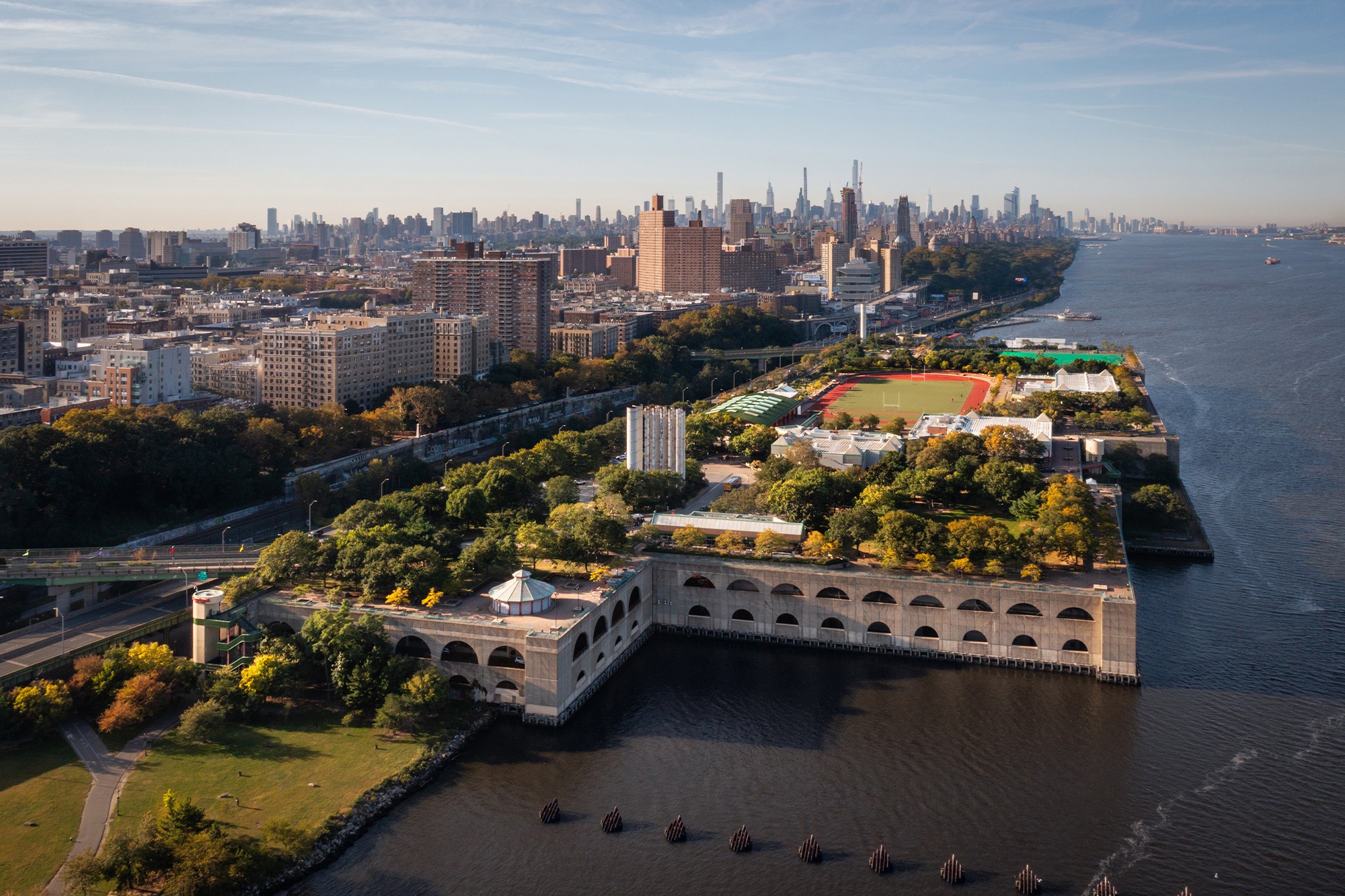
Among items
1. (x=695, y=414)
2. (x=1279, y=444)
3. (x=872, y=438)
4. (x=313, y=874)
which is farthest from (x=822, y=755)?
(x=1279, y=444)

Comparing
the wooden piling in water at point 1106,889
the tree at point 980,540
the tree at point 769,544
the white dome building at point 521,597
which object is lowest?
the wooden piling in water at point 1106,889

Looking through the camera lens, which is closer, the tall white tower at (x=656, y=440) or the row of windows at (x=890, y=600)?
the row of windows at (x=890, y=600)

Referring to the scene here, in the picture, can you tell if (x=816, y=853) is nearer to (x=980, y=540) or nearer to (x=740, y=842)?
(x=740, y=842)

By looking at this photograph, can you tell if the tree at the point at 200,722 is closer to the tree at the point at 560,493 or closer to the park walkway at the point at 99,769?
the park walkway at the point at 99,769

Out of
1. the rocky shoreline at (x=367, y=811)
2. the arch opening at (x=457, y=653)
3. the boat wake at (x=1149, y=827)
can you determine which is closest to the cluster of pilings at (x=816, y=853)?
the boat wake at (x=1149, y=827)

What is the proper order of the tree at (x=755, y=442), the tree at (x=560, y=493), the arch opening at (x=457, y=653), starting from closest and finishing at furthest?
the arch opening at (x=457, y=653) → the tree at (x=560, y=493) → the tree at (x=755, y=442)

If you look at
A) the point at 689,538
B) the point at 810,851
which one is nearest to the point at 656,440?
the point at 689,538

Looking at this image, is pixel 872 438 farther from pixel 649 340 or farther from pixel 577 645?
pixel 649 340
